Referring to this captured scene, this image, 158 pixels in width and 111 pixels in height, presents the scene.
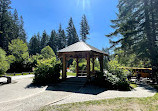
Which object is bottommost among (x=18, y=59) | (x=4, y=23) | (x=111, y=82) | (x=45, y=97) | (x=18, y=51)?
(x=45, y=97)

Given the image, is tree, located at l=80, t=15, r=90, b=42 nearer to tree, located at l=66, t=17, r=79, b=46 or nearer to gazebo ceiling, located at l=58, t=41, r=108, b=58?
tree, located at l=66, t=17, r=79, b=46

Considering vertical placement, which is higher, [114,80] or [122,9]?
[122,9]

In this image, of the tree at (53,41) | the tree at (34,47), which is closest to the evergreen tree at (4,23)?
the tree at (34,47)

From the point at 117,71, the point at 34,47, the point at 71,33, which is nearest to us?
the point at 117,71

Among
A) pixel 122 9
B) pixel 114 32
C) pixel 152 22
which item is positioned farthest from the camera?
pixel 114 32

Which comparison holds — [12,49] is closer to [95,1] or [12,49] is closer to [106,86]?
[95,1]

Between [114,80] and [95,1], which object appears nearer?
[114,80]

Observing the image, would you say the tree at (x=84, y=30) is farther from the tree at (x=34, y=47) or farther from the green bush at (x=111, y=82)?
the green bush at (x=111, y=82)

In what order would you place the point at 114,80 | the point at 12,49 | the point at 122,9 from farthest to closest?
the point at 12,49
the point at 122,9
the point at 114,80

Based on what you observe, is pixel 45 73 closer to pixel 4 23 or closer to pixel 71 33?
pixel 4 23

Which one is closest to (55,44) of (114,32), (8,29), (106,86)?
(8,29)

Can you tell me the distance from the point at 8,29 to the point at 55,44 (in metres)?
21.4

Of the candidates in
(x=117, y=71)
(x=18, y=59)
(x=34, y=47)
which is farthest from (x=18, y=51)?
(x=34, y=47)

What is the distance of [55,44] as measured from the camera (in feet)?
171
